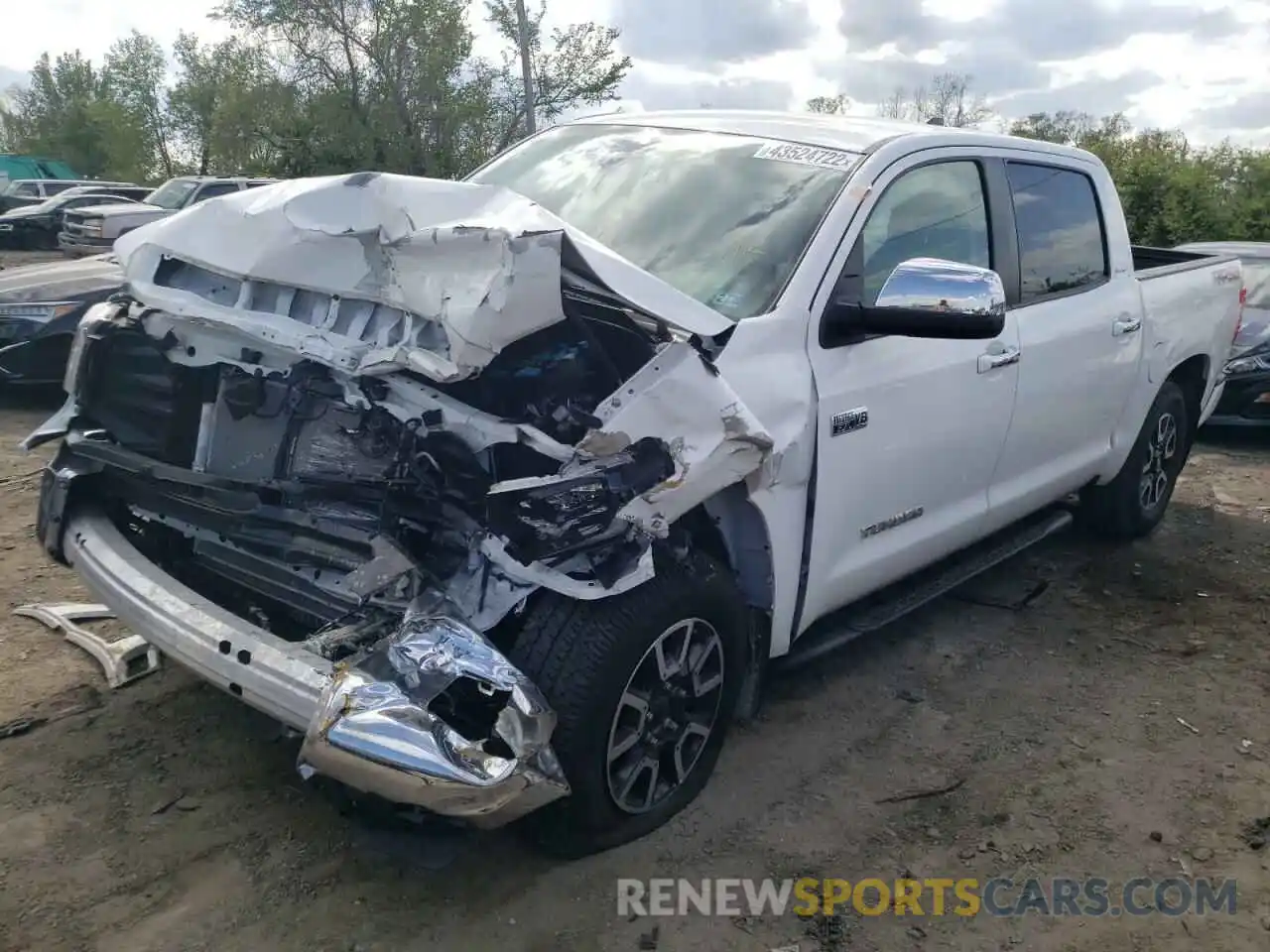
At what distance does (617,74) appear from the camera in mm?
29141

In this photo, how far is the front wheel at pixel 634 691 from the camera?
2.55 m

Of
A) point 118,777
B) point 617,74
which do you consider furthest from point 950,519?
point 617,74

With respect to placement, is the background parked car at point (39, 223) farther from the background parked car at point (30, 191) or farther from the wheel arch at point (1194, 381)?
the wheel arch at point (1194, 381)

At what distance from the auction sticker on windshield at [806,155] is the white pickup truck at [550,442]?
2 cm

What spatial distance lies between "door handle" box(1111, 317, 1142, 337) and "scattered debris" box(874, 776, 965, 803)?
228 cm

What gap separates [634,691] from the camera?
2.77m

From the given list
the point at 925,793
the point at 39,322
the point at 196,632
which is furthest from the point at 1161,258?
the point at 39,322

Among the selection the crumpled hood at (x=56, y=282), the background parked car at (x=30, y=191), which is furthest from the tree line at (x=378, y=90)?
the crumpled hood at (x=56, y=282)

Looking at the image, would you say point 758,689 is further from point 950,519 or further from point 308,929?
point 308,929

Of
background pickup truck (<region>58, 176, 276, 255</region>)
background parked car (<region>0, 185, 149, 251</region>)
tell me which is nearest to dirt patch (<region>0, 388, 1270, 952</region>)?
background pickup truck (<region>58, 176, 276, 255</region>)

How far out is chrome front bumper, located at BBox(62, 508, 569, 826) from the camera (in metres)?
2.21

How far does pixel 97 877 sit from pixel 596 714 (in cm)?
131

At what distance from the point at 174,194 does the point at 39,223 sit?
18.2 feet

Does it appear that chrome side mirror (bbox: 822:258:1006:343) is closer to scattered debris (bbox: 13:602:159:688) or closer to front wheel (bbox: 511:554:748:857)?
front wheel (bbox: 511:554:748:857)
